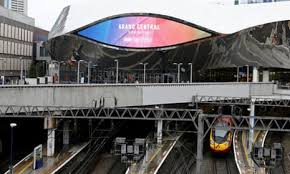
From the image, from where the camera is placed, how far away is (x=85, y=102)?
131 feet

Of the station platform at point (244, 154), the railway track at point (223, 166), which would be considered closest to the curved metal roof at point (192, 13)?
the station platform at point (244, 154)

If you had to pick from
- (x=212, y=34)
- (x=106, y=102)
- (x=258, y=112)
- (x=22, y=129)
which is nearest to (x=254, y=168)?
(x=106, y=102)

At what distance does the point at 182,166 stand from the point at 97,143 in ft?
32.7

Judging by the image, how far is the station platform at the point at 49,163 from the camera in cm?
3381

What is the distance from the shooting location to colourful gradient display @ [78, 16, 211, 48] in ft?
269

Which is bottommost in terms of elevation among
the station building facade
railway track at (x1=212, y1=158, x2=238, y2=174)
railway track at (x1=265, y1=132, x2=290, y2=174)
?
railway track at (x1=212, y1=158, x2=238, y2=174)

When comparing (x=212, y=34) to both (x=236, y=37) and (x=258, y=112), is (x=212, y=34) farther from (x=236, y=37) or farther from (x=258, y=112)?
(x=258, y=112)

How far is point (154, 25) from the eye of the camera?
82.3 meters

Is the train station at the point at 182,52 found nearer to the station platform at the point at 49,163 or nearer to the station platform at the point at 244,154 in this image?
the station platform at the point at 244,154

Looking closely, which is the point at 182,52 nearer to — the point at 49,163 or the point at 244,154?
the point at 244,154

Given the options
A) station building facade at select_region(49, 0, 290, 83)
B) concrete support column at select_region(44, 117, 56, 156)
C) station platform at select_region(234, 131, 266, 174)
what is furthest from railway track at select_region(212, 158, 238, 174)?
station building facade at select_region(49, 0, 290, 83)

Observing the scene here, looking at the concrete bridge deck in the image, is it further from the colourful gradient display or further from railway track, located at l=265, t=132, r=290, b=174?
the colourful gradient display

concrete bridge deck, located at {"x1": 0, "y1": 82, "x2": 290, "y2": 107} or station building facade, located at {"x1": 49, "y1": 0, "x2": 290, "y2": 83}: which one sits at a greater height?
station building facade, located at {"x1": 49, "y1": 0, "x2": 290, "y2": 83}

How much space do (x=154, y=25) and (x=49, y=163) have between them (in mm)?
50247
